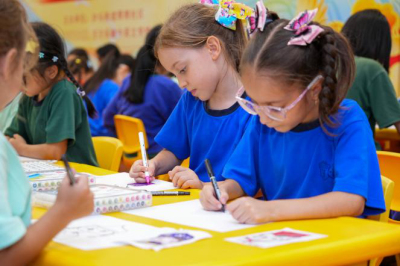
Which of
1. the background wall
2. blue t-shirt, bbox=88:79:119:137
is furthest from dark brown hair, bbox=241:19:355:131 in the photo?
blue t-shirt, bbox=88:79:119:137

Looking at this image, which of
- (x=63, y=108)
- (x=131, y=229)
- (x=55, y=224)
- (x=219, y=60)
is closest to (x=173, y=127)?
(x=219, y=60)

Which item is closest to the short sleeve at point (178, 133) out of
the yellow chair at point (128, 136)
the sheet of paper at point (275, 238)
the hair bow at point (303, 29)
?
the hair bow at point (303, 29)

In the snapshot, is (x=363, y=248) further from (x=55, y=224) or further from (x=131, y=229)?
(x=55, y=224)

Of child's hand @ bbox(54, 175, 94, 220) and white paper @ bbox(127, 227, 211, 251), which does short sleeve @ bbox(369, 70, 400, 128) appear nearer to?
white paper @ bbox(127, 227, 211, 251)

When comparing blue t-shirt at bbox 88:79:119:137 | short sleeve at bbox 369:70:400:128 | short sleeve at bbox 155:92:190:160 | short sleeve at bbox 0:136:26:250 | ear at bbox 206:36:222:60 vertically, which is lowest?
blue t-shirt at bbox 88:79:119:137

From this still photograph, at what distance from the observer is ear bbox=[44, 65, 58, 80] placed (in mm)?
2629

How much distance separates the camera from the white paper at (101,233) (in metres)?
1.13

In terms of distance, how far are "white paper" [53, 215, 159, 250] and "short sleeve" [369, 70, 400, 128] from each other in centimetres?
225

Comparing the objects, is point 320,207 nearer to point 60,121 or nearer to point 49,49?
point 60,121

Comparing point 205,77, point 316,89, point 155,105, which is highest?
point 316,89

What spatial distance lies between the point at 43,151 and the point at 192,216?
1.34m

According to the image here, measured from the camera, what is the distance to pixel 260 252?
1.04 m

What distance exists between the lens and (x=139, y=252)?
106cm

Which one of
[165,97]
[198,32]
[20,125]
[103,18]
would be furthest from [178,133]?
[103,18]
